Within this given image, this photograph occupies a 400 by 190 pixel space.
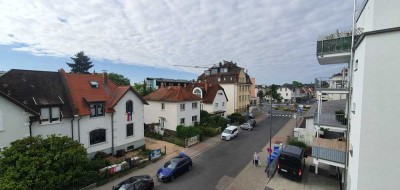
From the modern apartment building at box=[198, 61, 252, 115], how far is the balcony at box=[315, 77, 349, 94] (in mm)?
29225

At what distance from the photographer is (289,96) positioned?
3447 inches

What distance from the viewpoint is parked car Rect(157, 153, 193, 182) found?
596 inches

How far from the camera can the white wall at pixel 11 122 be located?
537 inches

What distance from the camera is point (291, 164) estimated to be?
1495cm

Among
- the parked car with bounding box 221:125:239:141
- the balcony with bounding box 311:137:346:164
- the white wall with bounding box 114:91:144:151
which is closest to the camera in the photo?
the balcony with bounding box 311:137:346:164

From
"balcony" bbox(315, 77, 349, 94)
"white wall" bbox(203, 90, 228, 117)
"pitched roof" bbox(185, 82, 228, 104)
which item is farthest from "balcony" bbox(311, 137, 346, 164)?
"pitched roof" bbox(185, 82, 228, 104)

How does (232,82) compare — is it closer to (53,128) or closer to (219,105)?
(219,105)

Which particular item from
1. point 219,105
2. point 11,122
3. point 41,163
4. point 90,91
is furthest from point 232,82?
point 41,163

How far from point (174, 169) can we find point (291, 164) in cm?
931

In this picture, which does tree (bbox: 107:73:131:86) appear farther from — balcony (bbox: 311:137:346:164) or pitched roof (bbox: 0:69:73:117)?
balcony (bbox: 311:137:346:164)

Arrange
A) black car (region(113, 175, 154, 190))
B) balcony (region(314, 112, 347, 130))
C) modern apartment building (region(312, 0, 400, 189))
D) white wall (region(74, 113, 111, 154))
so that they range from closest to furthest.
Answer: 1. modern apartment building (region(312, 0, 400, 189))
2. black car (region(113, 175, 154, 190))
3. balcony (region(314, 112, 347, 130))
4. white wall (region(74, 113, 111, 154))

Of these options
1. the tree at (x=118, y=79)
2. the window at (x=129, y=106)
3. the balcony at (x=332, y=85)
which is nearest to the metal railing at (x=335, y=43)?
the balcony at (x=332, y=85)

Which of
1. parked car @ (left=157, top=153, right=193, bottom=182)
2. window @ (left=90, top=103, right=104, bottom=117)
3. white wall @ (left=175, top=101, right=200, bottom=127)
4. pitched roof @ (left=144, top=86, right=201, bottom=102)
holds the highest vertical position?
pitched roof @ (left=144, top=86, right=201, bottom=102)

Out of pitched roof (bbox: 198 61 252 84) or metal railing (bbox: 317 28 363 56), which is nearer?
metal railing (bbox: 317 28 363 56)
